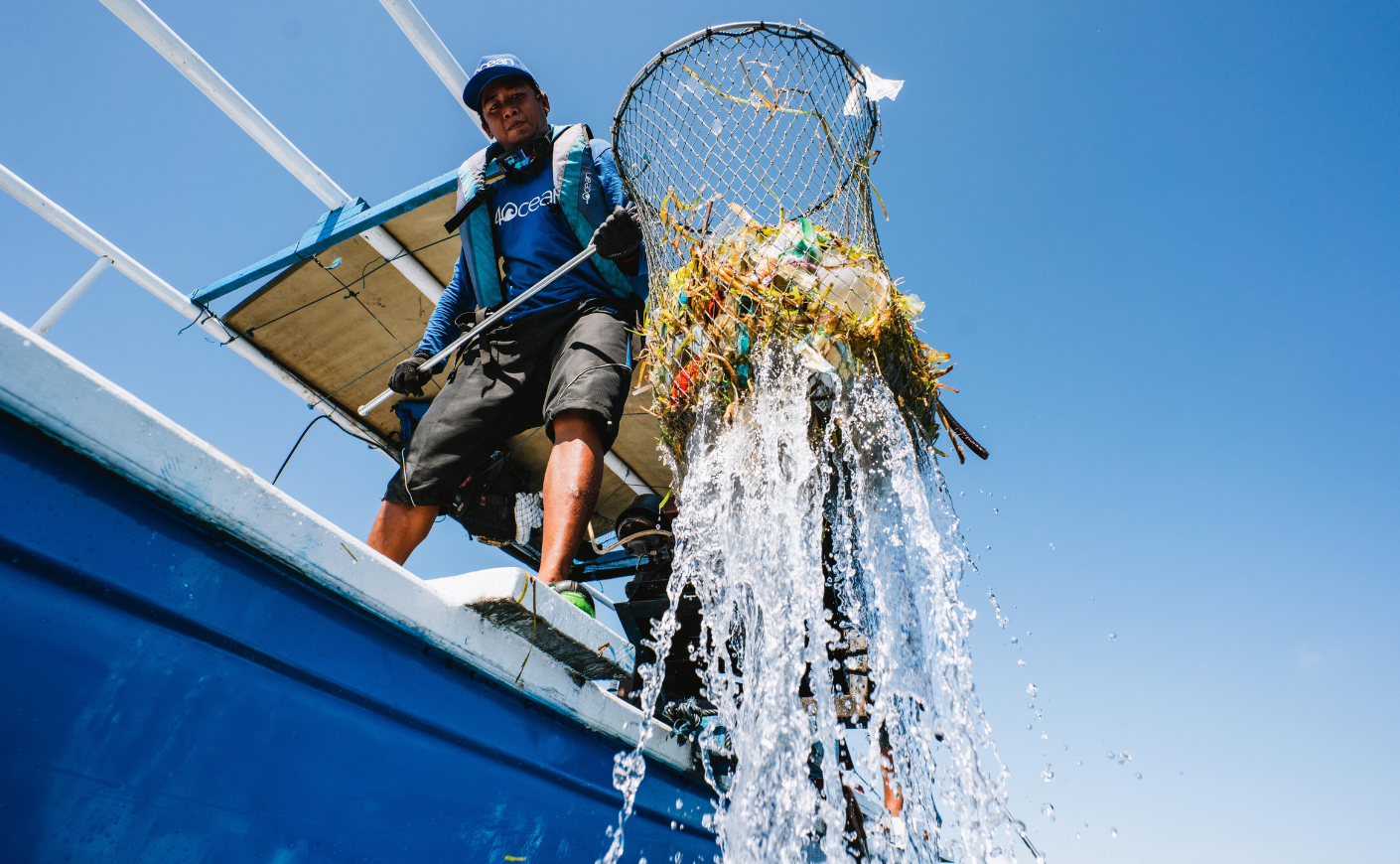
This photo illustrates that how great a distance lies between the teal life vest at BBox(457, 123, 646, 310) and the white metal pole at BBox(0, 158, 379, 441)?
1864 mm

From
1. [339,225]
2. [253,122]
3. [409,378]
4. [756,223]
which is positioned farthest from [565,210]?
[253,122]

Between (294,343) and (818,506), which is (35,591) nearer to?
(818,506)

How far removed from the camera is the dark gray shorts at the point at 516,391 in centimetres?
208

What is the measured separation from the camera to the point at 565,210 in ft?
8.03

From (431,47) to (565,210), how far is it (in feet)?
4.43

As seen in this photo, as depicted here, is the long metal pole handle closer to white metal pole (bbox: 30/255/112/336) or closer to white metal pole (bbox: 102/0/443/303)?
white metal pole (bbox: 102/0/443/303)

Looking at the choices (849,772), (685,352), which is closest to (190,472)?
(685,352)

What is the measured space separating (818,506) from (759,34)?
1.74 m

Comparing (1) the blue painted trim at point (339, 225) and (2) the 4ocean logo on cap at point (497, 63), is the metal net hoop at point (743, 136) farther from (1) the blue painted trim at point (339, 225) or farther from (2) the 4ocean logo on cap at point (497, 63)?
(1) the blue painted trim at point (339, 225)

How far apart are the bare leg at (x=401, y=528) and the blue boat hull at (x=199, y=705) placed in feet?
2.94

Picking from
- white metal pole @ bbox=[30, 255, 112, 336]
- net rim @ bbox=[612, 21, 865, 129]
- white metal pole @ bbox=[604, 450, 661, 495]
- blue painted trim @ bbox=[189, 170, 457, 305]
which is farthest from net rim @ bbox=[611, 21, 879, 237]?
white metal pole @ bbox=[30, 255, 112, 336]

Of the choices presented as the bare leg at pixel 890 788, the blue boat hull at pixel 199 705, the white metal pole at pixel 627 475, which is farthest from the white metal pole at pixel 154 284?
the bare leg at pixel 890 788

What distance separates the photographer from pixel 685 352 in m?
2.23

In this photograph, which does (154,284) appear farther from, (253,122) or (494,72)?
(494,72)
